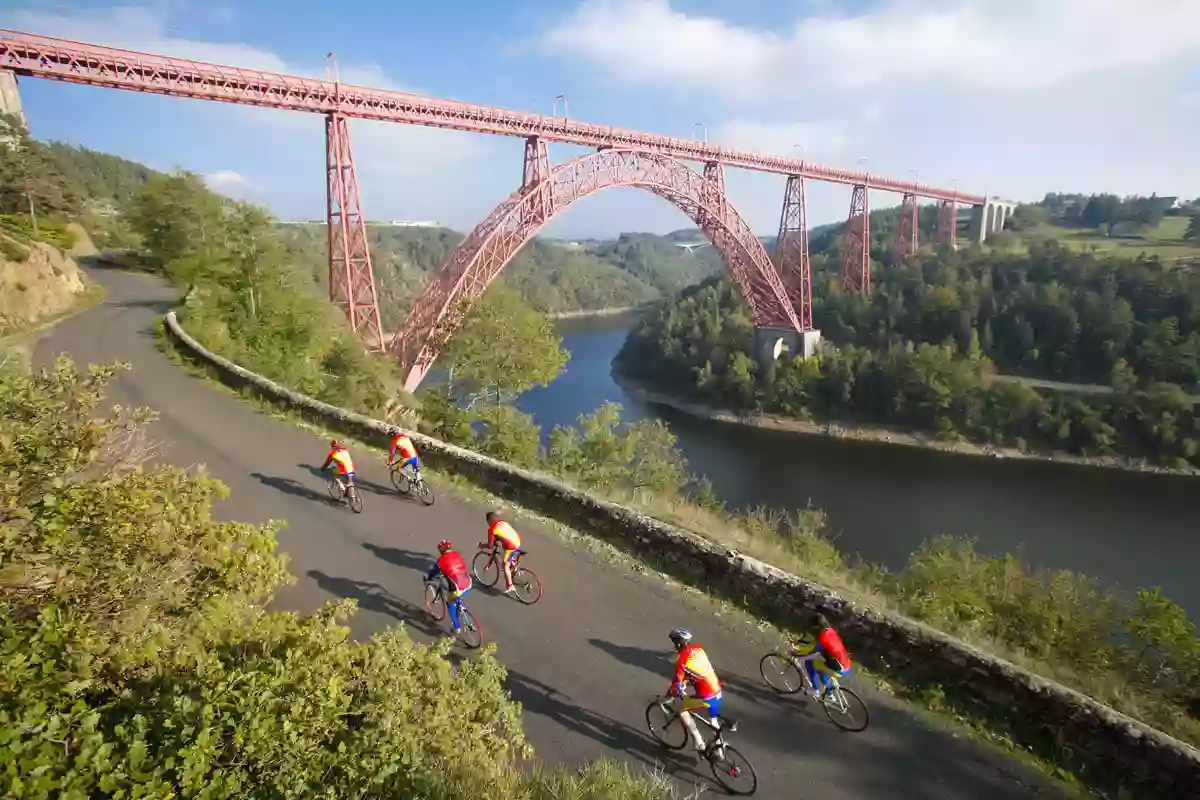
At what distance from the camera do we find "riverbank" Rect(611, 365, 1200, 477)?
31062 millimetres

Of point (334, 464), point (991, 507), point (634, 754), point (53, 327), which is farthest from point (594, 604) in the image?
point (991, 507)

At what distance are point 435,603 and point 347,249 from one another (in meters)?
11.6

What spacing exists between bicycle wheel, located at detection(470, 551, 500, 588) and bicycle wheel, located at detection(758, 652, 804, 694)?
8.15 feet

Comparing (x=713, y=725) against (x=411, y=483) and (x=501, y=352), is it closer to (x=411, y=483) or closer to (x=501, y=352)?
(x=411, y=483)

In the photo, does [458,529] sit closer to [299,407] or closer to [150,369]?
[299,407]

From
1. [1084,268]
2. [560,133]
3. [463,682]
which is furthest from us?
[1084,268]

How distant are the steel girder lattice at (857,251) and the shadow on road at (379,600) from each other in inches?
1574

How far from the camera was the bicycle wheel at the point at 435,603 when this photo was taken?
210 inches

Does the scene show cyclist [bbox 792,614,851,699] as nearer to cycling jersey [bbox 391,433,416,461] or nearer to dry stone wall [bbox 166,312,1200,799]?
dry stone wall [bbox 166,312,1200,799]

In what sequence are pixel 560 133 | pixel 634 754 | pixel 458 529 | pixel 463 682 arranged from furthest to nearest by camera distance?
pixel 560 133, pixel 458 529, pixel 634 754, pixel 463 682

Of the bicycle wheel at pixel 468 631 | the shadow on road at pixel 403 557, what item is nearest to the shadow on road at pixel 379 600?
the bicycle wheel at pixel 468 631

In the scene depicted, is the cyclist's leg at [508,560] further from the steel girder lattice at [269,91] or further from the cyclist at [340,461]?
the steel girder lattice at [269,91]

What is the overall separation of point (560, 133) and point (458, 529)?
1559 centimetres

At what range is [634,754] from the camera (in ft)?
13.3
